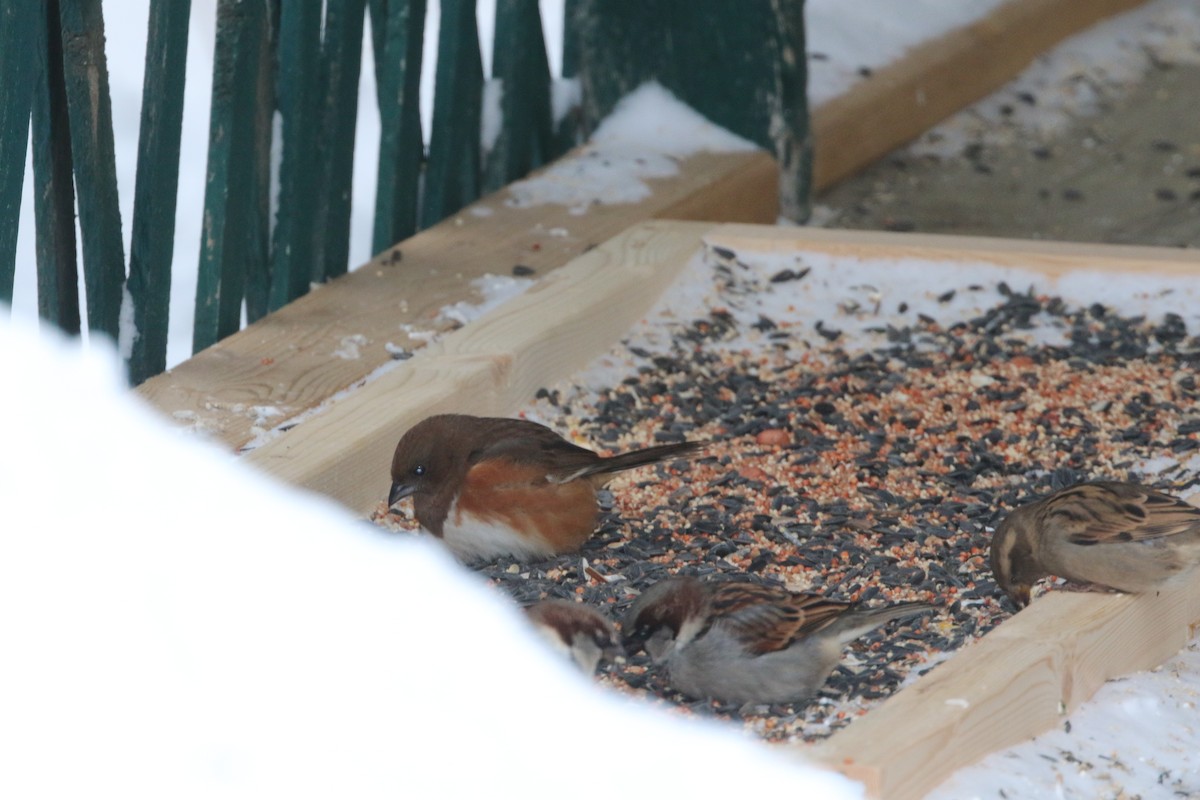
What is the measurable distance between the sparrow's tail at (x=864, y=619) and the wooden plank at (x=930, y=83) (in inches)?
134

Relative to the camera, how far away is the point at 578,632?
2.70m

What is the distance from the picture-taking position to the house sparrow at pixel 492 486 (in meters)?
3.20

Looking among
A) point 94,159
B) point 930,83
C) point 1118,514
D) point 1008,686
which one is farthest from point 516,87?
point 1008,686

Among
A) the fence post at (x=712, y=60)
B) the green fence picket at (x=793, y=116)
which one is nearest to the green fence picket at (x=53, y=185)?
the fence post at (x=712, y=60)

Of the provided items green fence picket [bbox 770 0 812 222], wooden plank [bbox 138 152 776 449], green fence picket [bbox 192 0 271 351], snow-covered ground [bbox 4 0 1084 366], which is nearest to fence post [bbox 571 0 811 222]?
green fence picket [bbox 770 0 812 222]

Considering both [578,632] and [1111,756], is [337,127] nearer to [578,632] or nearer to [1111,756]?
[578,632]

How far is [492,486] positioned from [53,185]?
125cm

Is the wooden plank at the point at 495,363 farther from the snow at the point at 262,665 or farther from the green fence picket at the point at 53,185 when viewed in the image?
the green fence picket at the point at 53,185

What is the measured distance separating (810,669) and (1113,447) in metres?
1.30

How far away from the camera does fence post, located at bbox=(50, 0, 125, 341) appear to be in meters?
3.69

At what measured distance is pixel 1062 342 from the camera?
427 centimetres

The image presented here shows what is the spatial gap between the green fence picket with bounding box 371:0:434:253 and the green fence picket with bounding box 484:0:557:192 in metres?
0.41

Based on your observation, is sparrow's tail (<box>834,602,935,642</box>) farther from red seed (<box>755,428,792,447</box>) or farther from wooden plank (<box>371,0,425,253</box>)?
wooden plank (<box>371,0,425,253</box>)

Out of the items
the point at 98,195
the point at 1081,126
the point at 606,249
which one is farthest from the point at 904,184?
the point at 98,195
